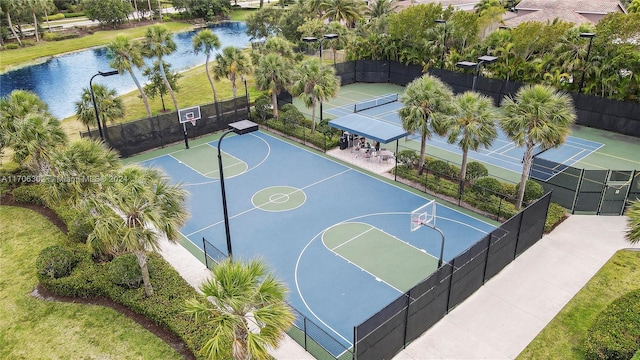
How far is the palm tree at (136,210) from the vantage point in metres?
13.7

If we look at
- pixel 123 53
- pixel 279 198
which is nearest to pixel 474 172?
pixel 279 198

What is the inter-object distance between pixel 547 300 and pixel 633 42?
980 inches

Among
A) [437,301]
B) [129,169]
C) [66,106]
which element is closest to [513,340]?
[437,301]

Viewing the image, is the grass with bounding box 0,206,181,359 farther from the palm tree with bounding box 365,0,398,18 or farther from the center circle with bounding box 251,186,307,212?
the palm tree with bounding box 365,0,398,18

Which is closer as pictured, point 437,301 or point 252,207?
point 437,301

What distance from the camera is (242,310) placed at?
10.5 metres

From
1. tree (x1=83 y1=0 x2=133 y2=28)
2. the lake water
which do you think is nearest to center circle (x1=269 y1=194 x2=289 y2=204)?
the lake water

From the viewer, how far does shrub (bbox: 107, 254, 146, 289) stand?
52.9 ft

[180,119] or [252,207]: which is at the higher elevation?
[180,119]

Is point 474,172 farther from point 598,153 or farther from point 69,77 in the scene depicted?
point 69,77

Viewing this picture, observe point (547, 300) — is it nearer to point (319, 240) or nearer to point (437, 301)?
point (437, 301)

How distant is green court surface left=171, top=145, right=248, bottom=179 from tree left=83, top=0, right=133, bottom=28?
214 feet

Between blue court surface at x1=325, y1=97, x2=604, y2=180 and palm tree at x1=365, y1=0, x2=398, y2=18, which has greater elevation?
palm tree at x1=365, y1=0, x2=398, y2=18

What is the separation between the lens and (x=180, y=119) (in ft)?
97.6
